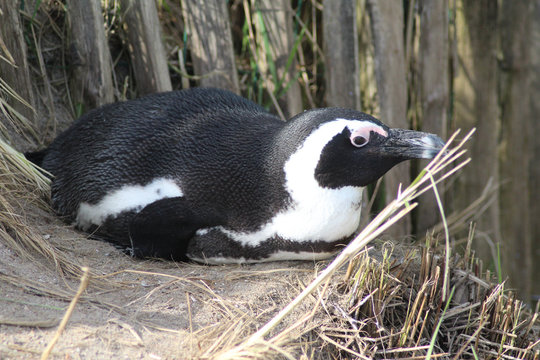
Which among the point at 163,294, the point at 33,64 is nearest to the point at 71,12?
the point at 33,64

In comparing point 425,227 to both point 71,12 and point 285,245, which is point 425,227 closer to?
point 285,245

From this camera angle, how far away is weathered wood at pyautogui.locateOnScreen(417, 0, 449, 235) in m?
2.97

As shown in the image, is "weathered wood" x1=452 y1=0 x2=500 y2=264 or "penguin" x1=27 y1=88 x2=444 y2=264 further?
"weathered wood" x1=452 y1=0 x2=500 y2=264

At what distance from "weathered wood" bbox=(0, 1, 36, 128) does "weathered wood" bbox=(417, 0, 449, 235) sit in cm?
177

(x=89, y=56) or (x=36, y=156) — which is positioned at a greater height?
(x=89, y=56)

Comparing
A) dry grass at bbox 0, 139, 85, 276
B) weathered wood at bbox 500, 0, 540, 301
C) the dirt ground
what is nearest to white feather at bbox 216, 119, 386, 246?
the dirt ground

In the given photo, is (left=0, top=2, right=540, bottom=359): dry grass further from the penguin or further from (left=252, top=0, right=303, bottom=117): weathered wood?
(left=252, top=0, right=303, bottom=117): weathered wood

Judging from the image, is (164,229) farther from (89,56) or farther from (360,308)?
(89,56)

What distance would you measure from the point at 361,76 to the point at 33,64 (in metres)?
1.52

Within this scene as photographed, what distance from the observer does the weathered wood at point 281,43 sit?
9.43ft

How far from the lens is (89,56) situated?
2.69 m

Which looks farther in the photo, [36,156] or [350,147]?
[36,156]

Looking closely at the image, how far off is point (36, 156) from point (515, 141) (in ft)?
8.63

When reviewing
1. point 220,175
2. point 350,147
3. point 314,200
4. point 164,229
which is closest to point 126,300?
point 164,229
